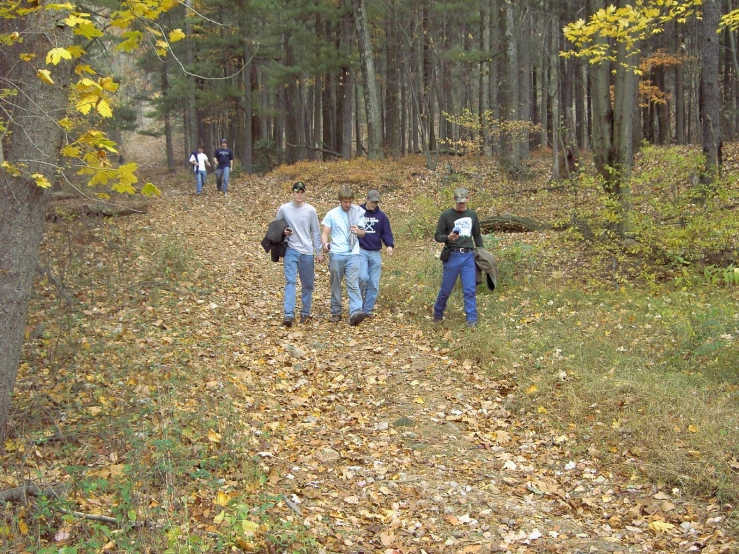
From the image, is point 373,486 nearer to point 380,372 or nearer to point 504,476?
point 504,476

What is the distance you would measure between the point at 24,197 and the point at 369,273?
5705 millimetres

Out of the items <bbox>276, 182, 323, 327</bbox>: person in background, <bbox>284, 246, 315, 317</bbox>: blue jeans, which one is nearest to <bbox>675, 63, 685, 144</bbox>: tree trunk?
<bbox>276, 182, 323, 327</bbox>: person in background

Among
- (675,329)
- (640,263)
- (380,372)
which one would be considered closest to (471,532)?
(380,372)

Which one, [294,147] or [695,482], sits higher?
[294,147]

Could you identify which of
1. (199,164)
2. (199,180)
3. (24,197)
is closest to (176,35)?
(24,197)

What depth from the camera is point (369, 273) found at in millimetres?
10062

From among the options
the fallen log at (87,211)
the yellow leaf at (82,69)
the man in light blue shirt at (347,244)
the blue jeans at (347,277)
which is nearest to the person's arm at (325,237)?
the man in light blue shirt at (347,244)

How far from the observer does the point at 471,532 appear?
4762 mm

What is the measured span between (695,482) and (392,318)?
568 centimetres

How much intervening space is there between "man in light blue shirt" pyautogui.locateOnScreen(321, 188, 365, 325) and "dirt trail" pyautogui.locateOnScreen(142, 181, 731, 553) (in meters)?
0.41

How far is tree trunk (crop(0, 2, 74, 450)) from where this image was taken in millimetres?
5059

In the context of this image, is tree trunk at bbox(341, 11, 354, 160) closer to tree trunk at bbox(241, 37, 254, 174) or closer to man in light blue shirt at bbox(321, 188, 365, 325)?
tree trunk at bbox(241, 37, 254, 174)

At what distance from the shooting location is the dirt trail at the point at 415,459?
Result: 185 inches

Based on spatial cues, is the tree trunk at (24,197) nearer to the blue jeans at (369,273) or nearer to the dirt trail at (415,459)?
the dirt trail at (415,459)
